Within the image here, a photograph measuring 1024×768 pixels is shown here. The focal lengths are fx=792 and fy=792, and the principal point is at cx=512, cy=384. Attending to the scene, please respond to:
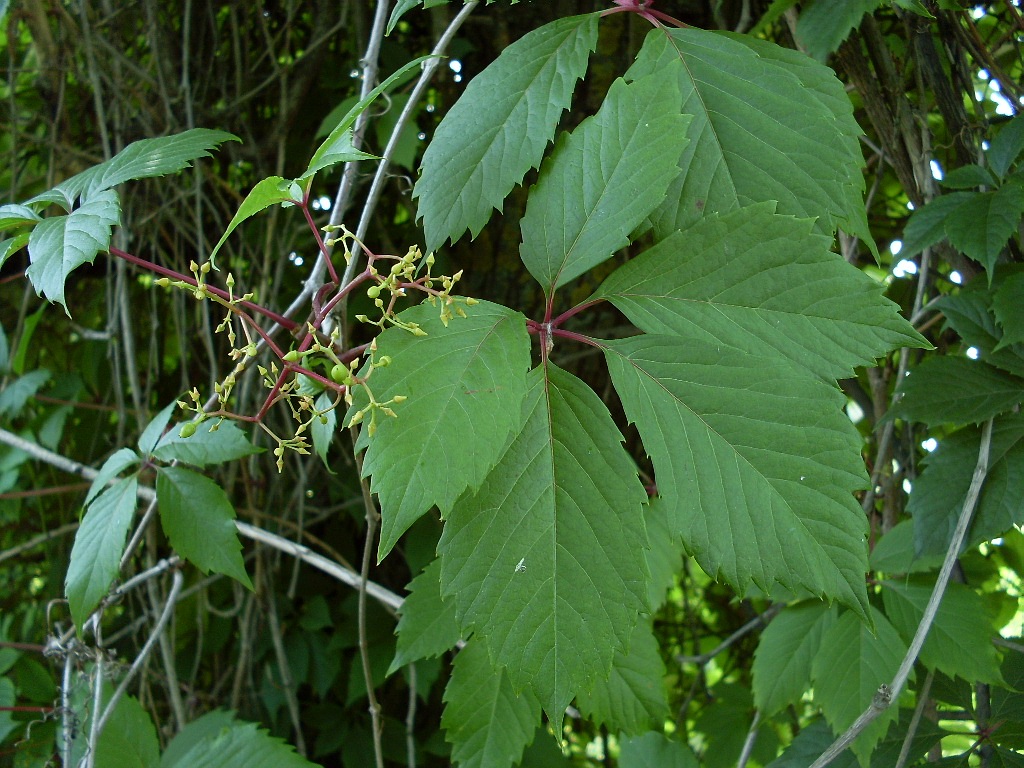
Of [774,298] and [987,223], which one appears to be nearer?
[774,298]

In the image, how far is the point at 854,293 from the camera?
73 cm

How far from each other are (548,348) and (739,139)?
0.99ft

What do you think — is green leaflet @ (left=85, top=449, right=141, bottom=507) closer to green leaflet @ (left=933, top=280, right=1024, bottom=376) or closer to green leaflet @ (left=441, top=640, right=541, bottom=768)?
green leaflet @ (left=441, top=640, right=541, bottom=768)

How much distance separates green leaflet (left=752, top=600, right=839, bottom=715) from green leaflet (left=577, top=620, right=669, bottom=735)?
20cm

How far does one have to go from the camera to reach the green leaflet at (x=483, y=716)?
3.39 feet

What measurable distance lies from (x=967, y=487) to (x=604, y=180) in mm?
634

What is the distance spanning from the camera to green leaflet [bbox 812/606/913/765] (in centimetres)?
103

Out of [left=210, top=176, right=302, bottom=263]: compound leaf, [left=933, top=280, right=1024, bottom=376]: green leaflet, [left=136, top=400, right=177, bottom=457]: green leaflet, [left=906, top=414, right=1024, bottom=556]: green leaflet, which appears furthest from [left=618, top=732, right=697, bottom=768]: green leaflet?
[left=210, top=176, right=302, bottom=263]: compound leaf

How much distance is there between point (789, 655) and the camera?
3.76 ft

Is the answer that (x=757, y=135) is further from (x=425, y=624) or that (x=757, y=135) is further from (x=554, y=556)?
(x=425, y=624)

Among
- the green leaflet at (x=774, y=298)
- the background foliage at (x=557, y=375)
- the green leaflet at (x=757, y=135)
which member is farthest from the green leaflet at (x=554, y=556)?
the green leaflet at (x=757, y=135)

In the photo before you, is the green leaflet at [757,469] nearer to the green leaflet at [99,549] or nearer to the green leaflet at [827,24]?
the green leaflet at [827,24]

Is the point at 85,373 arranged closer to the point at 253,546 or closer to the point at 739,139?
the point at 253,546

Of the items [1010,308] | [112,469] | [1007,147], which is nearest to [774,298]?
[1010,308]
